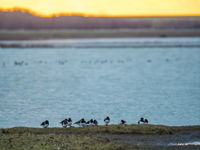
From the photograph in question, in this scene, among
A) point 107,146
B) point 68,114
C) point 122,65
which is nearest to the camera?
point 107,146

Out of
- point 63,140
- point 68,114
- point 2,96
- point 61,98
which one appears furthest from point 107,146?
point 2,96

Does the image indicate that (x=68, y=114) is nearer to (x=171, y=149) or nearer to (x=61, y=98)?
(x=61, y=98)

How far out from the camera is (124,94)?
22.5 meters

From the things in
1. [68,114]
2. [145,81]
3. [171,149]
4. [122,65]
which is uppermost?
[122,65]

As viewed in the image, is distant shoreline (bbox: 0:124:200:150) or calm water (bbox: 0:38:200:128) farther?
calm water (bbox: 0:38:200:128)

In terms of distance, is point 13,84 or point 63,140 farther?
point 13,84

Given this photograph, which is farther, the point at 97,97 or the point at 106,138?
the point at 97,97

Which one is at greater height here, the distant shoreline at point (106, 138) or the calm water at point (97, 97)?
the calm water at point (97, 97)

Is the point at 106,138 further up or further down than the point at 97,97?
further down

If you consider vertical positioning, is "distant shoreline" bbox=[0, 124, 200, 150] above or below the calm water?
below

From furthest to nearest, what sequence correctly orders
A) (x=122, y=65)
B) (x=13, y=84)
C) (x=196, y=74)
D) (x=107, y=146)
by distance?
1. (x=122, y=65)
2. (x=196, y=74)
3. (x=13, y=84)
4. (x=107, y=146)

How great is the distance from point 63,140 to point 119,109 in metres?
7.09

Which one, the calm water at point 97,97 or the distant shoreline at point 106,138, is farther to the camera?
the calm water at point 97,97

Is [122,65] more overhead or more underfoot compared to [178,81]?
more overhead
